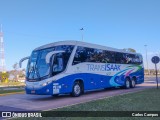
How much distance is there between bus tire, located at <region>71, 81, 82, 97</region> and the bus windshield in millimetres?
1812

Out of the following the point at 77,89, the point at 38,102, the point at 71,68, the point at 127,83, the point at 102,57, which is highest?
the point at 102,57

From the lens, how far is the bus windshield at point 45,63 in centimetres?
1527

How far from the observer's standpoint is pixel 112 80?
21906mm

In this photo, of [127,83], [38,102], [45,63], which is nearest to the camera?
[38,102]

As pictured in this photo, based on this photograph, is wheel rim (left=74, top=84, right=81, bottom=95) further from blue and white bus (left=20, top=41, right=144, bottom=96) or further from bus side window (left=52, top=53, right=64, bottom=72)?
bus side window (left=52, top=53, right=64, bottom=72)

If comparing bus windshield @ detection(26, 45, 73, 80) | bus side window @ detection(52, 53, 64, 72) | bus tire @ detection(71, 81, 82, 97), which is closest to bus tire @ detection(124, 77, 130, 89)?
bus tire @ detection(71, 81, 82, 97)

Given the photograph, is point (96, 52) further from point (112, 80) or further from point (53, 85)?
point (53, 85)

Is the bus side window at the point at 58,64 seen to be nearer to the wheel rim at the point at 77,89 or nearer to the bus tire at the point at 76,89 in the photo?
the bus tire at the point at 76,89

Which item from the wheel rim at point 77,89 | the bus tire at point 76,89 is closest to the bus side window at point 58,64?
the bus tire at point 76,89

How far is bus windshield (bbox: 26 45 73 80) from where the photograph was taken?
15.3 metres

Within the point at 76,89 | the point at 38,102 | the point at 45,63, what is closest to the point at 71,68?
the point at 76,89

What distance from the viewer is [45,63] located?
1532 cm

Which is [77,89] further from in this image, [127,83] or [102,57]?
[127,83]

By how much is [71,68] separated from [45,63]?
205cm
